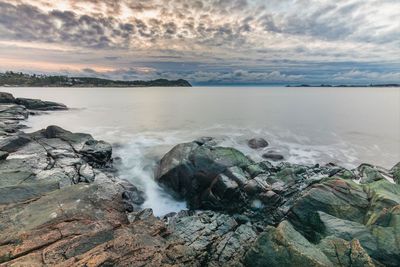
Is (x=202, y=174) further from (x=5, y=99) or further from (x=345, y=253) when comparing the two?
(x=5, y=99)

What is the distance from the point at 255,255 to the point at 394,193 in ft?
29.5

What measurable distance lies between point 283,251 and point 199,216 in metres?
5.91

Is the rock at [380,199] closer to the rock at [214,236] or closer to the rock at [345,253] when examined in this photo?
the rock at [345,253]

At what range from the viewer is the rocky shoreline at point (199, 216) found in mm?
8852

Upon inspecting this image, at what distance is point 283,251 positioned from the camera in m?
9.03

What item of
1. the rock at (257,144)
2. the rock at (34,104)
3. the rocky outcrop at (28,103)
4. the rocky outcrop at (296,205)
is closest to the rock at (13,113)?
the rocky outcrop at (28,103)

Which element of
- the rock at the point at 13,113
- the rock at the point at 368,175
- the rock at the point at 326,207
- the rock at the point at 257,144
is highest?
the rock at the point at 326,207

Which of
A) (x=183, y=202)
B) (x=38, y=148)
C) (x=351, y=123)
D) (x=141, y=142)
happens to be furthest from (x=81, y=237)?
(x=351, y=123)

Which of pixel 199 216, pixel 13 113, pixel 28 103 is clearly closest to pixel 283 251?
pixel 199 216

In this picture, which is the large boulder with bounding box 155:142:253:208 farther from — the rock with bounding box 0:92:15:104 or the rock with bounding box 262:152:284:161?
the rock with bounding box 0:92:15:104

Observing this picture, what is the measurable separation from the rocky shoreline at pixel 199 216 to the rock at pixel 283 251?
0.03m

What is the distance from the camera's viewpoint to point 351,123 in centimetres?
5650

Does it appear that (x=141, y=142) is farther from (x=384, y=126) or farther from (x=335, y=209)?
(x=384, y=126)

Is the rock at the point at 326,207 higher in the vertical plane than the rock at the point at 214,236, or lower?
higher
